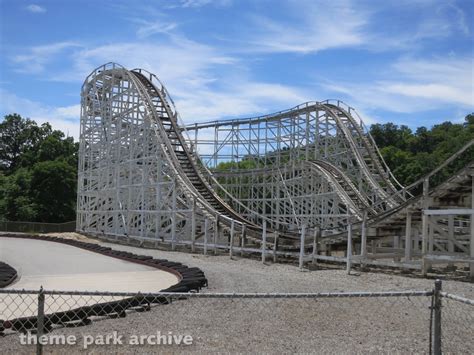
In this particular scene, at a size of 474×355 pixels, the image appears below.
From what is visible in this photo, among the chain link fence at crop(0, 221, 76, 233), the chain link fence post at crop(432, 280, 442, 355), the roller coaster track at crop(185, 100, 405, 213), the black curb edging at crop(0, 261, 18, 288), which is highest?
the roller coaster track at crop(185, 100, 405, 213)

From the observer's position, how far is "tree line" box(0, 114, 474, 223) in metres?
43.1

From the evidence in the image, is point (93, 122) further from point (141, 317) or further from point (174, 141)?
point (141, 317)

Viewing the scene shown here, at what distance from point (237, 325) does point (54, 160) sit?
48.4 meters

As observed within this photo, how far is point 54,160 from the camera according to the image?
5178 centimetres

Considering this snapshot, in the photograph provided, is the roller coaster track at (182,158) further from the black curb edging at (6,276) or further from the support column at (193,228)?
the black curb edging at (6,276)

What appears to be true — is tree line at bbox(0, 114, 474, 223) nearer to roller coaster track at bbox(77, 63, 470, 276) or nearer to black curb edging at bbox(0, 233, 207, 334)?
roller coaster track at bbox(77, 63, 470, 276)

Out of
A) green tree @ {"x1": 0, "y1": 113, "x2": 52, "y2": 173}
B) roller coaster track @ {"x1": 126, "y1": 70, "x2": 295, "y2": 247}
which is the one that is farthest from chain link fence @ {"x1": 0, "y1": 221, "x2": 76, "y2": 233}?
green tree @ {"x1": 0, "y1": 113, "x2": 52, "y2": 173}

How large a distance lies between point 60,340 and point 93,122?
25.5m

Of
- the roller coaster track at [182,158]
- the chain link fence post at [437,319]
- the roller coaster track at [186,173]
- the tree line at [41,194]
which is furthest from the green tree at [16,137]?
the chain link fence post at [437,319]

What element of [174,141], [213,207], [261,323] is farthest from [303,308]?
[174,141]

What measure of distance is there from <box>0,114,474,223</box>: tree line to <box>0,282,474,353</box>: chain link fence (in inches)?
1336

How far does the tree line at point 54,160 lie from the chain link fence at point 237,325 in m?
33.9

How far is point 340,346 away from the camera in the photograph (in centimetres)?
564

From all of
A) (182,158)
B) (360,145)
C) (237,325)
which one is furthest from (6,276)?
(360,145)
